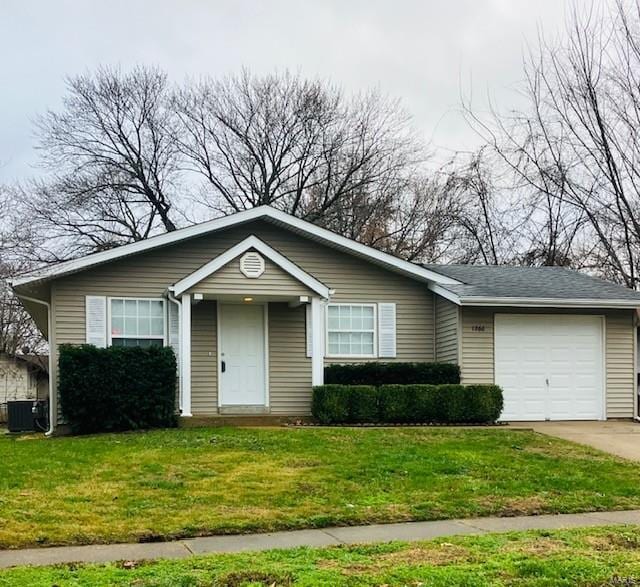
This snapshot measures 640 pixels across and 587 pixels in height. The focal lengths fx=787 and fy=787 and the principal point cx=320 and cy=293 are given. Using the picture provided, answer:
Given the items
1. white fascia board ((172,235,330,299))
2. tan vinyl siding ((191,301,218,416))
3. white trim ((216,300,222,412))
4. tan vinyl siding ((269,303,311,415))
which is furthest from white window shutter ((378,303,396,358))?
tan vinyl siding ((191,301,218,416))

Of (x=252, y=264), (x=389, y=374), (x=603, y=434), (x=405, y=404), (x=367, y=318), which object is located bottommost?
(x=603, y=434)

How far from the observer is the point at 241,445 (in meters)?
11.9

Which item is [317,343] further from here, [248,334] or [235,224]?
[235,224]

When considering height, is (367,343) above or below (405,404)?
above

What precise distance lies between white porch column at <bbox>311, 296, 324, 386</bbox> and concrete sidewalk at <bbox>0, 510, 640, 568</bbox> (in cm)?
794

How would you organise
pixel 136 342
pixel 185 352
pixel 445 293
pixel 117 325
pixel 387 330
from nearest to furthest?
pixel 185 352, pixel 117 325, pixel 136 342, pixel 445 293, pixel 387 330

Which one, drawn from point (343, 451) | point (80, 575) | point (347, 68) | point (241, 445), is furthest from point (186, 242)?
point (347, 68)

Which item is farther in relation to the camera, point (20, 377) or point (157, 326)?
point (20, 377)

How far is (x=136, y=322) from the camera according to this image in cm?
1583

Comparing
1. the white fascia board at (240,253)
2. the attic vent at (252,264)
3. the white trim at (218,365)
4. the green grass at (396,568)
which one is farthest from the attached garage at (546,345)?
the green grass at (396,568)

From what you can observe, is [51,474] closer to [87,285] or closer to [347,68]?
[87,285]

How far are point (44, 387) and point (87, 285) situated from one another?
22.2 meters

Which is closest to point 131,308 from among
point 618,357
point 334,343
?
point 334,343

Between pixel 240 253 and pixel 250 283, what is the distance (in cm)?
61
